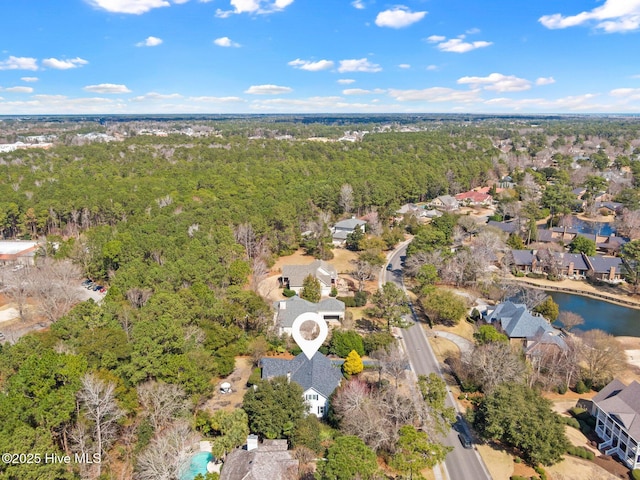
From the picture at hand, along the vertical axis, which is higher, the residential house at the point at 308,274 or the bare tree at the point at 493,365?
the bare tree at the point at 493,365

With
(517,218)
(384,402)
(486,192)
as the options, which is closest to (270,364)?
(384,402)

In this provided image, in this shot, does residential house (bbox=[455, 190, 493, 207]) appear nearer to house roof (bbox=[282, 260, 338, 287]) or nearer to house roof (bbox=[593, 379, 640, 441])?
house roof (bbox=[282, 260, 338, 287])

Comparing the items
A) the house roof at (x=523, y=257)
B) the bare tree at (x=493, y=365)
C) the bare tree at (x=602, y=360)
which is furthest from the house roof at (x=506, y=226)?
the bare tree at (x=493, y=365)

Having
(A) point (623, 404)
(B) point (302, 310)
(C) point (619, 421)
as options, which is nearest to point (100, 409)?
(B) point (302, 310)

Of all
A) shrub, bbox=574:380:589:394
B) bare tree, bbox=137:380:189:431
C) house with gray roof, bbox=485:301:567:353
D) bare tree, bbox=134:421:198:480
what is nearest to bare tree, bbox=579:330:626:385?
shrub, bbox=574:380:589:394

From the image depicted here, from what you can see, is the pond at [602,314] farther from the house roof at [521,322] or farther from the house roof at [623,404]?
the house roof at [623,404]

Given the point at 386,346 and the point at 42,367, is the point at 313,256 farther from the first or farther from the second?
the point at 42,367
